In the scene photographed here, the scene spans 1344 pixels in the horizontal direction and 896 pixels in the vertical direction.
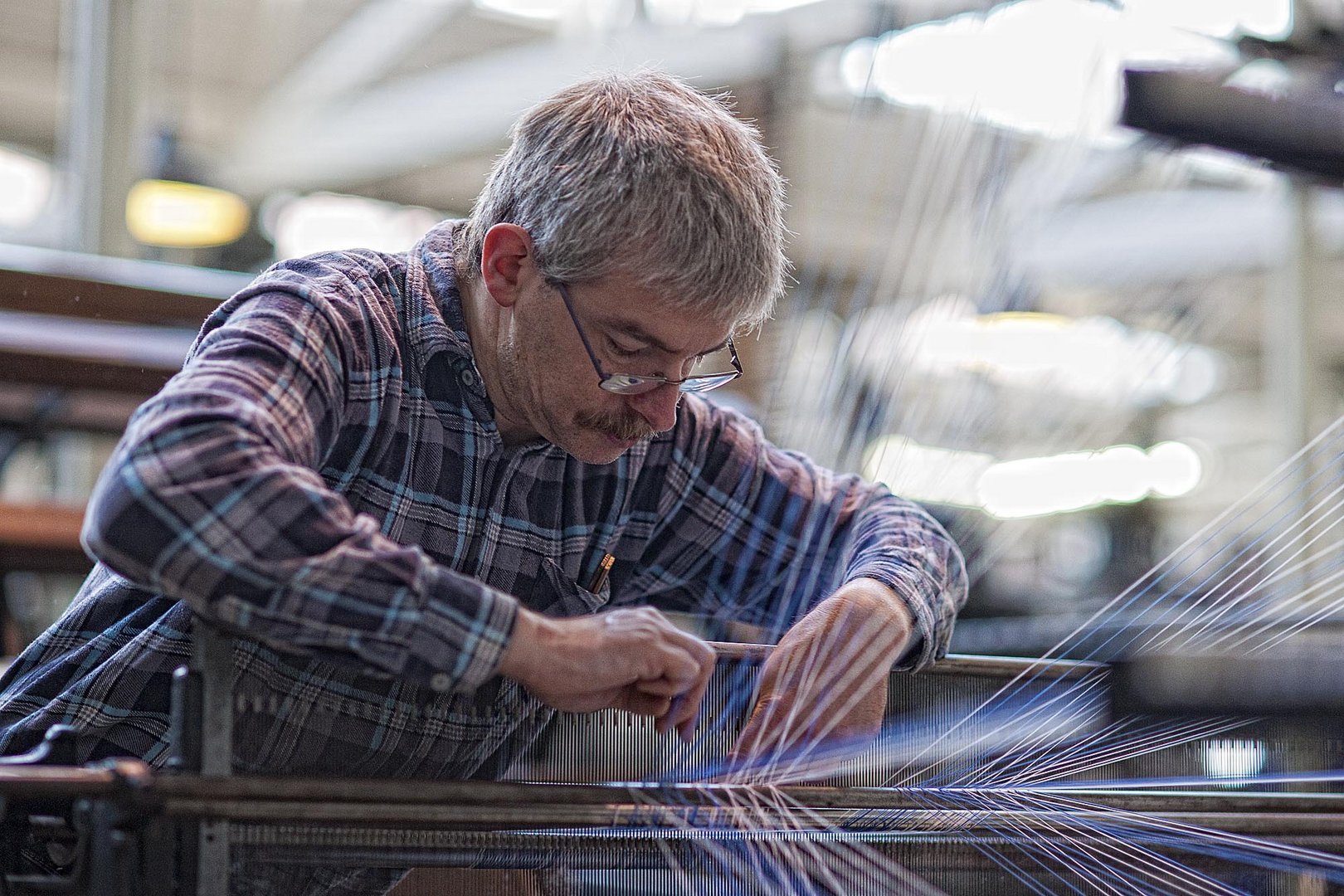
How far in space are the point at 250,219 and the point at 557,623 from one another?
21.5ft

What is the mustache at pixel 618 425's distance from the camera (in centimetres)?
135

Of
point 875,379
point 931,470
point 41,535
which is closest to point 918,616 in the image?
point 931,470

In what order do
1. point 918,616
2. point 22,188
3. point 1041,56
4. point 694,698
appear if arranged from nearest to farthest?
point 694,698 → point 918,616 → point 1041,56 → point 22,188

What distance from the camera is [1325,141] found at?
1.85 m

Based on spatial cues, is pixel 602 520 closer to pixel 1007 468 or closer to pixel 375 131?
pixel 375 131

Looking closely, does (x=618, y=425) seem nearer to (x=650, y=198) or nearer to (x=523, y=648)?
(x=650, y=198)

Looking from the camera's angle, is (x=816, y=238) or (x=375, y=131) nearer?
(x=375, y=131)

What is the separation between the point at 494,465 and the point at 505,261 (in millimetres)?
207

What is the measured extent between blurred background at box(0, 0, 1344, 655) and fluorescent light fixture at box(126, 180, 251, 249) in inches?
0.6

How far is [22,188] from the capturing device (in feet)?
24.4

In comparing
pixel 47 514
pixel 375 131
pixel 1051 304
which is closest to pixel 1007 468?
pixel 1051 304

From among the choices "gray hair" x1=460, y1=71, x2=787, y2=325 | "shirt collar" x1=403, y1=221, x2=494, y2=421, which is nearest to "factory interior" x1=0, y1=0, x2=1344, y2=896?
"gray hair" x1=460, y1=71, x2=787, y2=325

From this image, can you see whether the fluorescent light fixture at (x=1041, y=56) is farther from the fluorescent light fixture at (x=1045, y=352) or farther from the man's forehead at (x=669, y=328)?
the man's forehead at (x=669, y=328)

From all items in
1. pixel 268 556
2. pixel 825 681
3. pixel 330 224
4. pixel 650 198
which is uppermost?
pixel 330 224
